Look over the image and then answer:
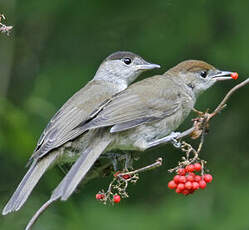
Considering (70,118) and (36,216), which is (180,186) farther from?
(70,118)

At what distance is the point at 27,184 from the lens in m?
4.40

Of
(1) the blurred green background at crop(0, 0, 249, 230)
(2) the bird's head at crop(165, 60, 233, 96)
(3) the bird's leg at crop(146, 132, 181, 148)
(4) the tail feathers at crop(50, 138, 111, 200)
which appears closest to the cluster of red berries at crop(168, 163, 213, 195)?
(3) the bird's leg at crop(146, 132, 181, 148)

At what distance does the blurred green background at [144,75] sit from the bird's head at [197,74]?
108 centimetres

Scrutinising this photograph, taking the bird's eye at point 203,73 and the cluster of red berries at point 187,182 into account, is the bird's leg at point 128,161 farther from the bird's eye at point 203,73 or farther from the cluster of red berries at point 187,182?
the bird's eye at point 203,73

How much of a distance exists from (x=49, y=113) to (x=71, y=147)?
155cm

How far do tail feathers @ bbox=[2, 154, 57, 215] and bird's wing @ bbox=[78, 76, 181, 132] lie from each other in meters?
0.38

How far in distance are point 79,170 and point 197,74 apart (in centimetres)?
162

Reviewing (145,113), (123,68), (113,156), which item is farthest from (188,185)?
(123,68)

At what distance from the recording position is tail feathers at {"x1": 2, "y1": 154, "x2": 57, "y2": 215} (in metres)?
4.16

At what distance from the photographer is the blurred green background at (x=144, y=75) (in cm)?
586

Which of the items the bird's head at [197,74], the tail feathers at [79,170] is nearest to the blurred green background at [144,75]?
the bird's head at [197,74]

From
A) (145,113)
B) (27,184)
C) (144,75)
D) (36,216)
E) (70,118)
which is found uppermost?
(36,216)

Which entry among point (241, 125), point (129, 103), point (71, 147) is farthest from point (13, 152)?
point (241, 125)

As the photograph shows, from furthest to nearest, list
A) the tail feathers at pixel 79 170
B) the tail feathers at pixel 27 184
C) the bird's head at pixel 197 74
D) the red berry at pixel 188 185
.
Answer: the bird's head at pixel 197 74 → the tail feathers at pixel 27 184 → the red berry at pixel 188 185 → the tail feathers at pixel 79 170
